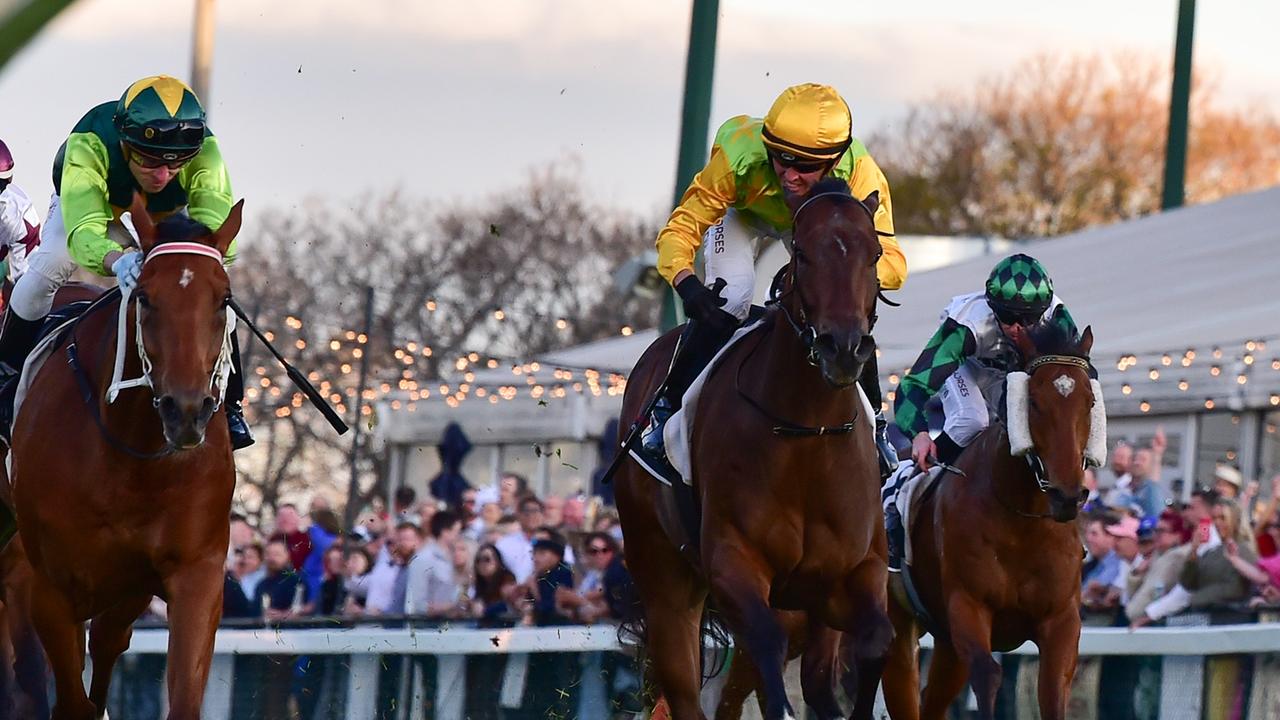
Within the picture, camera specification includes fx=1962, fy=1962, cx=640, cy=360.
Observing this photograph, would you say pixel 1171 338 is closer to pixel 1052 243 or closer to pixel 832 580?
pixel 1052 243

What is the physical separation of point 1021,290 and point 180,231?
3792mm

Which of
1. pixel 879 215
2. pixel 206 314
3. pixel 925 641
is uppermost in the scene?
pixel 879 215

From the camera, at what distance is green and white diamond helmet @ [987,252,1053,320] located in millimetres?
8148

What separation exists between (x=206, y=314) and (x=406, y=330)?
97.7 feet

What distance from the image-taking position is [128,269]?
5.79 metres

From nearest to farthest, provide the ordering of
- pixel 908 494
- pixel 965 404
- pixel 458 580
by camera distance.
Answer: pixel 965 404
pixel 908 494
pixel 458 580

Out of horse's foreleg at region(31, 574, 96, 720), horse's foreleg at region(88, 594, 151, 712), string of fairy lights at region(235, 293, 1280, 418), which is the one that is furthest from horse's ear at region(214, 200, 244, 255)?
string of fairy lights at region(235, 293, 1280, 418)

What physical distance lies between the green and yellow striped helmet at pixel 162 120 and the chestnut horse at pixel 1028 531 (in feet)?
10.8

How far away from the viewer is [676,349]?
23.1 feet

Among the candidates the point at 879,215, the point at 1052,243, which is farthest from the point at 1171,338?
the point at 879,215

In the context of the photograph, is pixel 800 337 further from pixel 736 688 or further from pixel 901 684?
pixel 736 688

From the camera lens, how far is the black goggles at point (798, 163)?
643 cm

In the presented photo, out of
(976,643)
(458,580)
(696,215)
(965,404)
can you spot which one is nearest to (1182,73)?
(458,580)

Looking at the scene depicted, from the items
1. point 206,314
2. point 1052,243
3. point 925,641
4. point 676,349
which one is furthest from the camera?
point 1052,243
